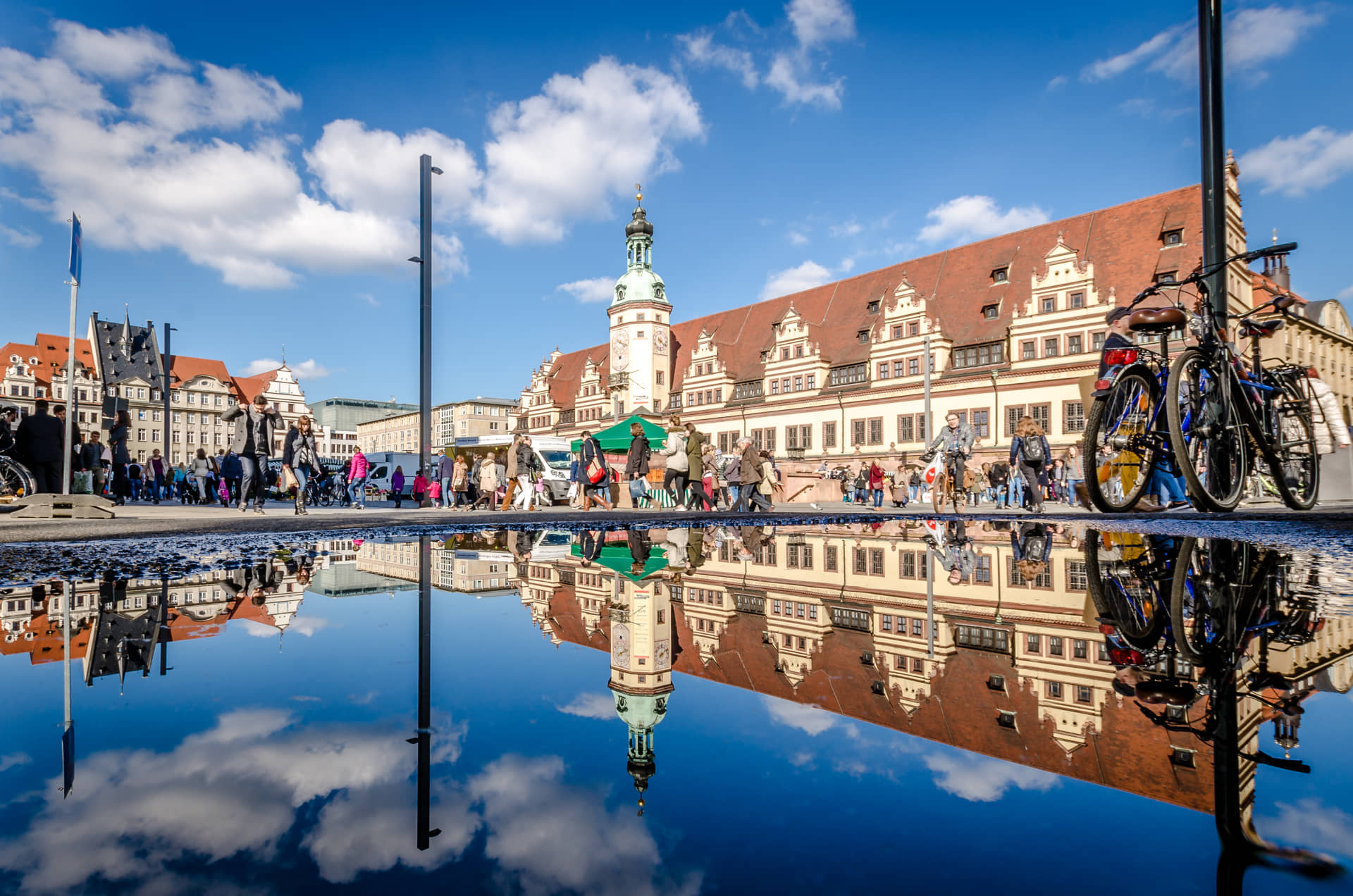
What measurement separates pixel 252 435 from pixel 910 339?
3537 centimetres

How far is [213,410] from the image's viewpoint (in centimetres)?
8750

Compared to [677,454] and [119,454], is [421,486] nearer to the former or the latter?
[677,454]

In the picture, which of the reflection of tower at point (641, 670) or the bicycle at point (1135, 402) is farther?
the bicycle at point (1135, 402)

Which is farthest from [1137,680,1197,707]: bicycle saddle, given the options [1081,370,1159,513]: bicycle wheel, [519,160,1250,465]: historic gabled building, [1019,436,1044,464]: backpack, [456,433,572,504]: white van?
[519,160,1250,465]: historic gabled building

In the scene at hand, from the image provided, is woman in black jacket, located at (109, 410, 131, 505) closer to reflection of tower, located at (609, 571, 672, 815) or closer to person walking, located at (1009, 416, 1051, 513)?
person walking, located at (1009, 416, 1051, 513)

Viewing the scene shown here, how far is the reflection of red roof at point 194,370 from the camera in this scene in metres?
88.2

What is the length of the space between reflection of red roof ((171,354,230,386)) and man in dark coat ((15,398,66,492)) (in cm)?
8775

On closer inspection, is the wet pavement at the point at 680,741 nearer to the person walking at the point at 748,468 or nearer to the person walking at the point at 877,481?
the person walking at the point at 748,468

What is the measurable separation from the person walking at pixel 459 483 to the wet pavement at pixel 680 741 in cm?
1711

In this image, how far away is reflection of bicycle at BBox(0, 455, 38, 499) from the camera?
11039 mm

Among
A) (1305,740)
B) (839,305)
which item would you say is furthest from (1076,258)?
(1305,740)


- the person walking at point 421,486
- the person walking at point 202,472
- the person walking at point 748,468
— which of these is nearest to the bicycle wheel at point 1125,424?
the person walking at point 748,468

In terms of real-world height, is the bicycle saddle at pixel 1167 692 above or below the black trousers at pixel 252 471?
below

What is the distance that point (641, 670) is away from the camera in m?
2.01
